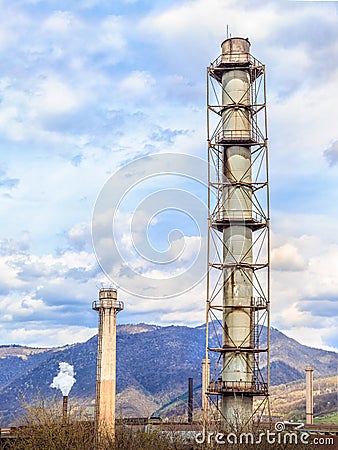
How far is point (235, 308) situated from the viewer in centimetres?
3653

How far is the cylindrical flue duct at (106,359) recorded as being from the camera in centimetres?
3766

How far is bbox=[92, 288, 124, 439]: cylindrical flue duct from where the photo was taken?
Result: 1483 inches

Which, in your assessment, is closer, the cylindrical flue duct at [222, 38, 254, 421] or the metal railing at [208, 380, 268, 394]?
the metal railing at [208, 380, 268, 394]

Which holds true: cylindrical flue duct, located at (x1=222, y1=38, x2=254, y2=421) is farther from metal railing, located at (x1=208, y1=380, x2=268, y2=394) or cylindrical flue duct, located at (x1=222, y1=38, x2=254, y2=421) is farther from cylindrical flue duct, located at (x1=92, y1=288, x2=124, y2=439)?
cylindrical flue duct, located at (x1=92, y1=288, x2=124, y2=439)

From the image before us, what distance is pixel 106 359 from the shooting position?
37.9 meters

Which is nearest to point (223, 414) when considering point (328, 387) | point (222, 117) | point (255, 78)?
point (222, 117)

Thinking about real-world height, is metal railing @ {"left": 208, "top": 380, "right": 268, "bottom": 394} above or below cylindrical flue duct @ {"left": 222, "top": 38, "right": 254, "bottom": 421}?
below

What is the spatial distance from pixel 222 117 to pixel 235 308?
1062 cm

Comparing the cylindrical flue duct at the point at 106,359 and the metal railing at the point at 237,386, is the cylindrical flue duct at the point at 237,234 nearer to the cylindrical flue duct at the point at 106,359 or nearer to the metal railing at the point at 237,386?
the metal railing at the point at 237,386

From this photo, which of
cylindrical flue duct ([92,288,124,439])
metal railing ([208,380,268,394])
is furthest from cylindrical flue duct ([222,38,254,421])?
cylindrical flue duct ([92,288,124,439])

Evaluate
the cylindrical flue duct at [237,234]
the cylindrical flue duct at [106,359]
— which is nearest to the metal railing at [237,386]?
the cylindrical flue duct at [237,234]

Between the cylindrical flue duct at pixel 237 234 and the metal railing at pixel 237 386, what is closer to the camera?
the metal railing at pixel 237 386

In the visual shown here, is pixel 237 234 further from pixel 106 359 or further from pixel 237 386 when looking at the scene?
pixel 106 359

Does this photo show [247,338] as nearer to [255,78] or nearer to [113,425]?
[113,425]
